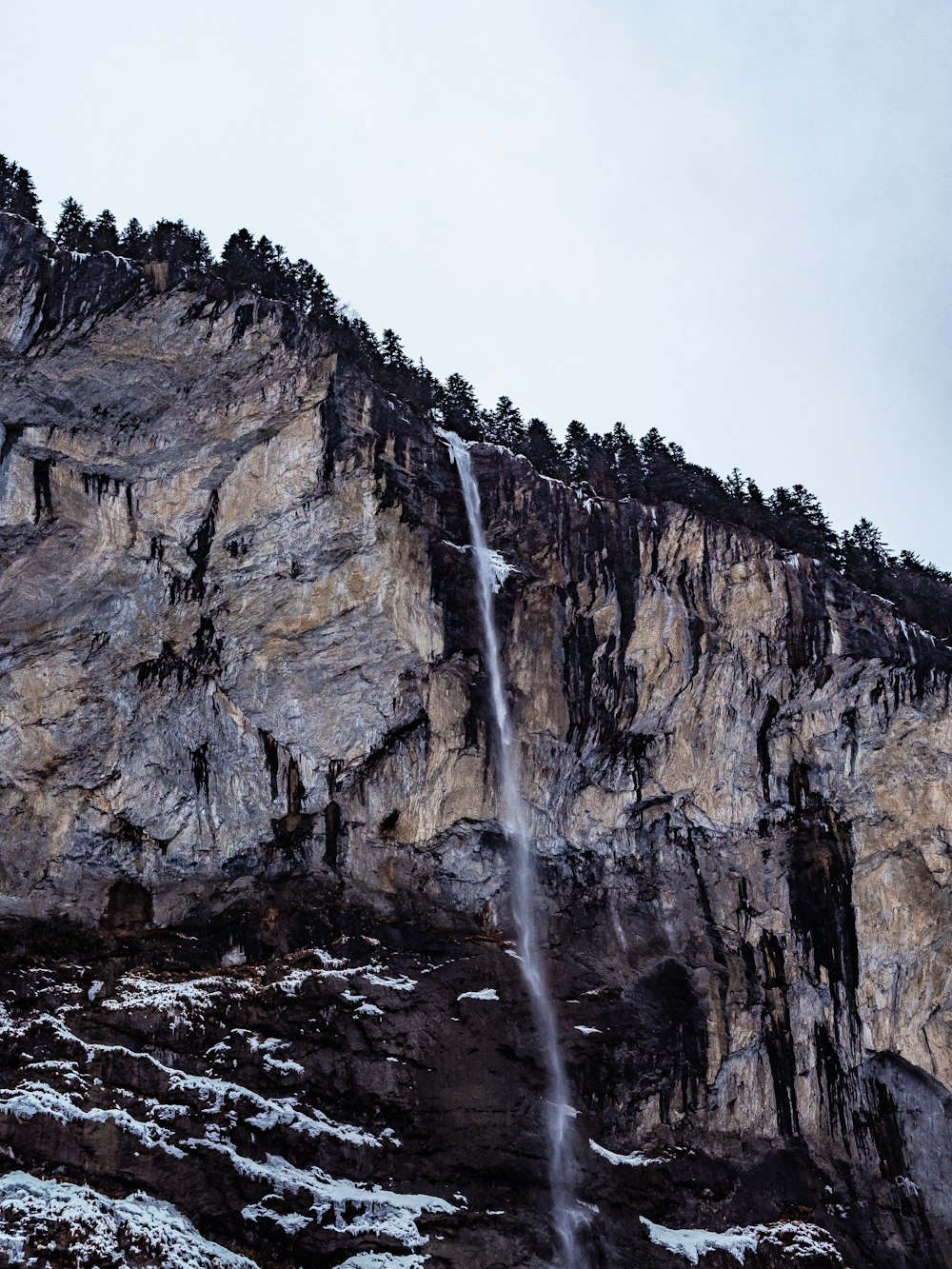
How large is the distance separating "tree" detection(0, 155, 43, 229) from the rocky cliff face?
2991 mm

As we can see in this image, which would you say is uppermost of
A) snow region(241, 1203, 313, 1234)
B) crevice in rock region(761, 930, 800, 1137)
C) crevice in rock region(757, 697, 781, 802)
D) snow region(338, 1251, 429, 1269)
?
crevice in rock region(757, 697, 781, 802)

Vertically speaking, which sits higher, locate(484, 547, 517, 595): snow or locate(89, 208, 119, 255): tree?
locate(89, 208, 119, 255): tree

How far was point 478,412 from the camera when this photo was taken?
1619 inches

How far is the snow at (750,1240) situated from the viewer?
26.5 meters

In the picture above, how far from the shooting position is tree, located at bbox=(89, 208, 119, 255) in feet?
105

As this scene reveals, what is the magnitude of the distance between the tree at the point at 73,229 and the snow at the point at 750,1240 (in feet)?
97.2

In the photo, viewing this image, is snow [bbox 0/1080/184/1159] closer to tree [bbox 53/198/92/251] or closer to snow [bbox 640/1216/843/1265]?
snow [bbox 640/1216/843/1265]

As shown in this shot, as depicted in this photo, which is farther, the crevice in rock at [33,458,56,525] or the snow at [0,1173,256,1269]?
the crevice in rock at [33,458,56,525]

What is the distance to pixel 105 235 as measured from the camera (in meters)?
33.4

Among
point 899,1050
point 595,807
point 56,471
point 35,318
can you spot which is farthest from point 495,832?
point 35,318

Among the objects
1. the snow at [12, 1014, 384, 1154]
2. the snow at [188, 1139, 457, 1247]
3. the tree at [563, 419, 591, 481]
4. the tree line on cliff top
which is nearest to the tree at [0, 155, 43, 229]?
the tree line on cliff top

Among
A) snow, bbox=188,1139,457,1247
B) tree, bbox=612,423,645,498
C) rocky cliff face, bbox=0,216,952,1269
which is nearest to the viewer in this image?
snow, bbox=188,1139,457,1247

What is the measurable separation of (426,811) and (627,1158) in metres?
10.3

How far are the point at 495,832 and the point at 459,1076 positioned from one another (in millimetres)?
6938
